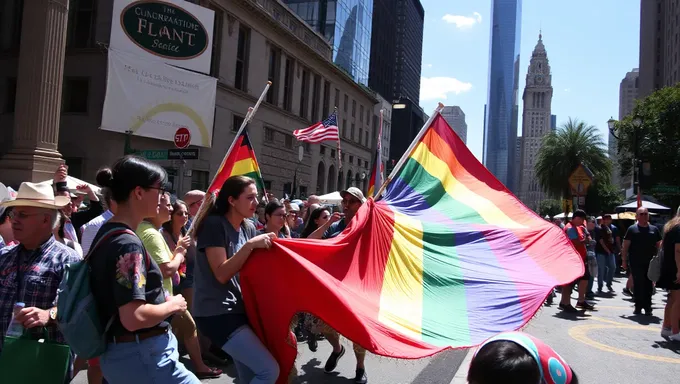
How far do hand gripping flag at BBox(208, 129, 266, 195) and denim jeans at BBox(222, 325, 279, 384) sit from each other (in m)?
2.47

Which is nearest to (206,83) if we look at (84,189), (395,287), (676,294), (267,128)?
(267,128)

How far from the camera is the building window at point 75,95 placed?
77.0 feet

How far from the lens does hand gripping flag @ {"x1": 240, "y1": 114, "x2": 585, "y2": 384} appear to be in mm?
3436

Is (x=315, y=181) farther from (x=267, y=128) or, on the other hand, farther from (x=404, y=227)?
(x=404, y=227)

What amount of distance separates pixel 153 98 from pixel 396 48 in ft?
297

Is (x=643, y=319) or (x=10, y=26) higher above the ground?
(x=10, y=26)

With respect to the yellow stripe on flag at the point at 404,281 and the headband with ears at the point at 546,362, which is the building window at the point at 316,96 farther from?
the headband with ears at the point at 546,362

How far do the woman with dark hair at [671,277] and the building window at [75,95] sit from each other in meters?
21.9

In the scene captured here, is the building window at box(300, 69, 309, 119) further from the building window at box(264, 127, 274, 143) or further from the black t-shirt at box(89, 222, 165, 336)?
the black t-shirt at box(89, 222, 165, 336)

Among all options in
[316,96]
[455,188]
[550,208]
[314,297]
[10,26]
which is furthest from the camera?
[550,208]

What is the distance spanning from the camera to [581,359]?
6883 millimetres

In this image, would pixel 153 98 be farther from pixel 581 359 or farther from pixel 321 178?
pixel 321 178

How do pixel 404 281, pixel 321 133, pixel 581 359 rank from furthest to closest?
pixel 321 133 < pixel 581 359 < pixel 404 281

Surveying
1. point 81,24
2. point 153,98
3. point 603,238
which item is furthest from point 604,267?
point 81,24
